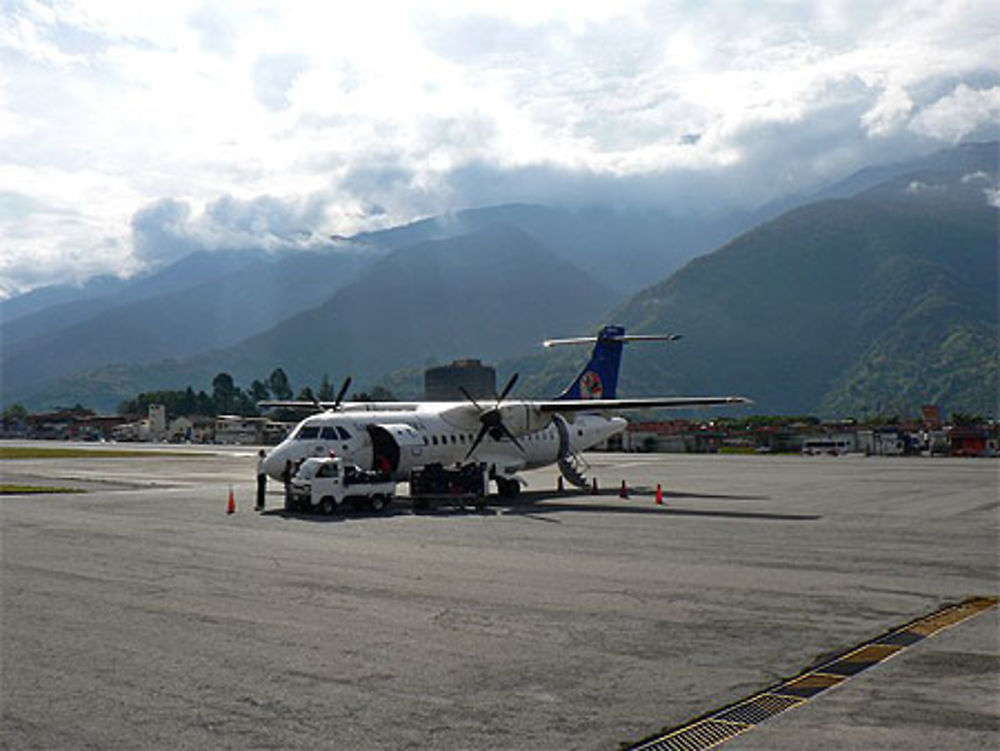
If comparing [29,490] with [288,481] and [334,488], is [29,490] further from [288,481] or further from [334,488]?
[334,488]

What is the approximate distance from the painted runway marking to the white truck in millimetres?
20317

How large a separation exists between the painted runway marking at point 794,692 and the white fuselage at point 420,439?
23.1m

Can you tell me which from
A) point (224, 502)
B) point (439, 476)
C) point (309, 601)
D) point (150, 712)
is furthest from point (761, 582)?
point (224, 502)

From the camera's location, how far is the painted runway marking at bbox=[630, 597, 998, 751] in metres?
9.15

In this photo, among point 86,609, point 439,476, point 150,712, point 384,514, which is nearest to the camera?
point 150,712

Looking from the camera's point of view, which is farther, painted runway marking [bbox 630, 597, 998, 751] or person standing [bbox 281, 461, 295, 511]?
person standing [bbox 281, 461, 295, 511]

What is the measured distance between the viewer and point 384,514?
3108 centimetres

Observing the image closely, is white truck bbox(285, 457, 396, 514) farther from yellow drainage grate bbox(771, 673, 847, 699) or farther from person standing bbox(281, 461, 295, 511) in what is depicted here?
yellow drainage grate bbox(771, 673, 847, 699)

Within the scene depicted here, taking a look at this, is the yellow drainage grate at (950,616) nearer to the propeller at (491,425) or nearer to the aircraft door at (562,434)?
the propeller at (491,425)

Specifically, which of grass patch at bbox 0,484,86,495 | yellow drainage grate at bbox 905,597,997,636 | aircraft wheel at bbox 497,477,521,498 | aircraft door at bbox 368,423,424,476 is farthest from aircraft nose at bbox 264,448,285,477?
yellow drainage grate at bbox 905,597,997,636

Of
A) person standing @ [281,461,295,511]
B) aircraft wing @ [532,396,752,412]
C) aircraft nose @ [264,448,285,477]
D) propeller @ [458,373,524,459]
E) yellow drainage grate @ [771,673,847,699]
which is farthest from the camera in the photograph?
propeller @ [458,373,524,459]

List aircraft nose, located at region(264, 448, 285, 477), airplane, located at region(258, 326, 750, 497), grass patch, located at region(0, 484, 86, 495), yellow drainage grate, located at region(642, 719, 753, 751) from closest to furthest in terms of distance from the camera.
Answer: yellow drainage grate, located at region(642, 719, 753, 751) < aircraft nose, located at region(264, 448, 285, 477) < airplane, located at region(258, 326, 750, 497) < grass patch, located at region(0, 484, 86, 495)

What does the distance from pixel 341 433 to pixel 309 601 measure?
18.9m

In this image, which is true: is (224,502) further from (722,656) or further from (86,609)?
(722,656)
